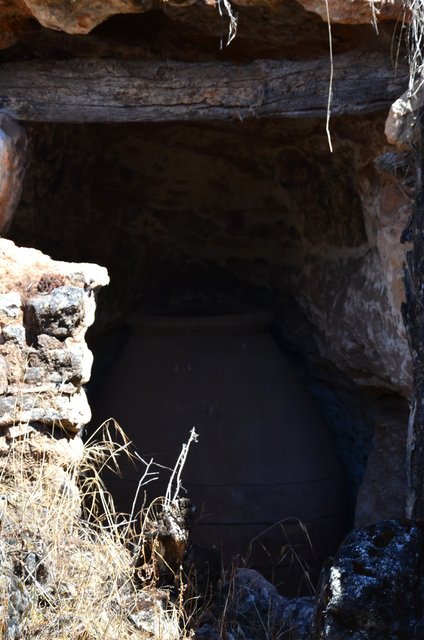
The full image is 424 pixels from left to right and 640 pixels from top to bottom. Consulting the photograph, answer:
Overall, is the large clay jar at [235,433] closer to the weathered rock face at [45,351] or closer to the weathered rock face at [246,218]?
the weathered rock face at [246,218]

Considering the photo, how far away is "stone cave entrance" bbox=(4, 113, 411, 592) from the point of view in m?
4.03

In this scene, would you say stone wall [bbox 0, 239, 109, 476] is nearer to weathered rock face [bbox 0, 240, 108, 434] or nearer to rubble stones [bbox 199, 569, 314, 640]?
weathered rock face [bbox 0, 240, 108, 434]

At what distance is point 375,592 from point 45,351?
1320 millimetres

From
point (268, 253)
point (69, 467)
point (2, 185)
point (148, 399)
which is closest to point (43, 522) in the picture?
point (69, 467)

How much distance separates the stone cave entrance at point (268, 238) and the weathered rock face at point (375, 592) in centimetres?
155

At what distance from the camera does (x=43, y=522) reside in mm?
2699

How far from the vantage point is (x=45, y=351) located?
3.05 meters

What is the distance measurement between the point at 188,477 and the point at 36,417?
1353 mm

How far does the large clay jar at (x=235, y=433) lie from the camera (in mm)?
4152

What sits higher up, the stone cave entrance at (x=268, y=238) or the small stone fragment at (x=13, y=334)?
the stone cave entrance at (x=268, y=238)

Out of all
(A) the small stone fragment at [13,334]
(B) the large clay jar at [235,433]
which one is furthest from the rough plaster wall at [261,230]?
(A) the small stone fragment at [13,334]

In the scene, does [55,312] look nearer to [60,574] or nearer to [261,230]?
[60,574]

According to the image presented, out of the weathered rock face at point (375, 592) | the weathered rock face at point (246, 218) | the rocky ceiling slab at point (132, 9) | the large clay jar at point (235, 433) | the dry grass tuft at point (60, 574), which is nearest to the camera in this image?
the weathered rock face at point (375, 592)

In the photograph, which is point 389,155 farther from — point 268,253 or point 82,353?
point 268,253
